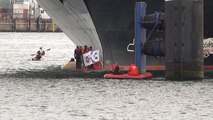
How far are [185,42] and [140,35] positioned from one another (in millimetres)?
4238

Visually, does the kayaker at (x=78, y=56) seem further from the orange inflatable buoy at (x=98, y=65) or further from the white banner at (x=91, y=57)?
the orange inflatable buoy at (x=98, y=65)

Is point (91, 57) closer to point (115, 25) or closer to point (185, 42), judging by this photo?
point (115, 25)

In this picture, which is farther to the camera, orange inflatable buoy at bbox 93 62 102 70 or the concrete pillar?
orange inflatable buoy at bbox 93 62 102 70

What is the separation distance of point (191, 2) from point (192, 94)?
6.46 metres

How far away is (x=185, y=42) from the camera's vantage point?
35000mm

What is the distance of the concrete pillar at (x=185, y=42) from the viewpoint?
34.9m

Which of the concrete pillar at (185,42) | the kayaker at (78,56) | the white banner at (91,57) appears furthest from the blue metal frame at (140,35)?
the kayaker at (78,56)

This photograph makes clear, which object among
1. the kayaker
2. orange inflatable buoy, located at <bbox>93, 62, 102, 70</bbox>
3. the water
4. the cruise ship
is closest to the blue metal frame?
the cruise ship

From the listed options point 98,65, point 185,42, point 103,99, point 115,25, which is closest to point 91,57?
point 98,65

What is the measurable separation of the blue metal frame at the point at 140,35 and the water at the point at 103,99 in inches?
76.5

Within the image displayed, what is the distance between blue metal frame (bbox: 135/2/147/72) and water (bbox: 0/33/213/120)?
6.38 feet

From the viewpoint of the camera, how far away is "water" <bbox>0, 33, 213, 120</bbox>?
25.0m

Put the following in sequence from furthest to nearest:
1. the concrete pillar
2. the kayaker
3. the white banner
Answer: the kayaker, the white banner, the concrete pillar

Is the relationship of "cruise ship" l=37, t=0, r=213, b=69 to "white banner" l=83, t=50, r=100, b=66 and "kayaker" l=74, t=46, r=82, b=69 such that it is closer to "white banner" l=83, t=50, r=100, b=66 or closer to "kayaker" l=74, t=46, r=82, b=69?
"white banner" l=83, t=50, r=100, b=66
